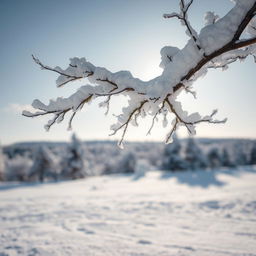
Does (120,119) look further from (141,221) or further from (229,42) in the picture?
(141,221)

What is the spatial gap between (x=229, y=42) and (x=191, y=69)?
0.49m

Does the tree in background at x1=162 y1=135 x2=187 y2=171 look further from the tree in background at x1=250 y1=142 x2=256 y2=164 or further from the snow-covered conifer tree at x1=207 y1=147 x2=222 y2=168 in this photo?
the tree in background at x1=250 y1=142 x2=256 y2=164

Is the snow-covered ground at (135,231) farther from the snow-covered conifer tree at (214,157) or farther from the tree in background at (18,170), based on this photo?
the snow-covered conifer tree at (214,157)

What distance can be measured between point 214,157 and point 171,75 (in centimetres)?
4870

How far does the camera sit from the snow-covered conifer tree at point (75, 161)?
32406 millimetres

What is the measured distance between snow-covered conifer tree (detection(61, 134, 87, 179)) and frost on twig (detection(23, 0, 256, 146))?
100ft

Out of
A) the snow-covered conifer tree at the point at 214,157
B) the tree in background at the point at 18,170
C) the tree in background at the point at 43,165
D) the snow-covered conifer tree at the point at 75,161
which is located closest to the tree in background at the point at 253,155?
the snow-covered conifer tree at the point at 214,157

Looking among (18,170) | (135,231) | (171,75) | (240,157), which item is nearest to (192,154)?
(240,157)

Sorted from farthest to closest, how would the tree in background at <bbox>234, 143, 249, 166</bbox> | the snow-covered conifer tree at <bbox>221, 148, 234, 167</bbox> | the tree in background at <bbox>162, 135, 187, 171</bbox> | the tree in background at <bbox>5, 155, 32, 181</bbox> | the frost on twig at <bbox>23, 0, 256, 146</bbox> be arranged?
the tree in background at <bbox>234, 143, 249, 166</bbox>
the snow-covered conifer tree at <bbox>221, 148, 234, 167</bbox>
the tree in background at <bbox>5, 155, 32, 181</bbox>
the tree in background at <bbox>162, 135, 187, 171</bbox>
the frost on twig at <bbox>23, 0, 256, 146</bbox>

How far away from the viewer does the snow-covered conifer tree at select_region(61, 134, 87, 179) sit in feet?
106

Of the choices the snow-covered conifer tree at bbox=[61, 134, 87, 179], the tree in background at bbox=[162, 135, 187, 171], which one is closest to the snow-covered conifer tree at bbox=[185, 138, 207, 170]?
the tree in background at bbox=[162, 135, 187, 171]

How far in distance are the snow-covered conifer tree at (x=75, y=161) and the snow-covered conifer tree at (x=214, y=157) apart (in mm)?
28577

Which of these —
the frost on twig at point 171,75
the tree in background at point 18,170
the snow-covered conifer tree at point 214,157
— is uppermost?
the frost on twig at point 171,75

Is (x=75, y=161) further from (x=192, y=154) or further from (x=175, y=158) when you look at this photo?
(x=192, y=154)
